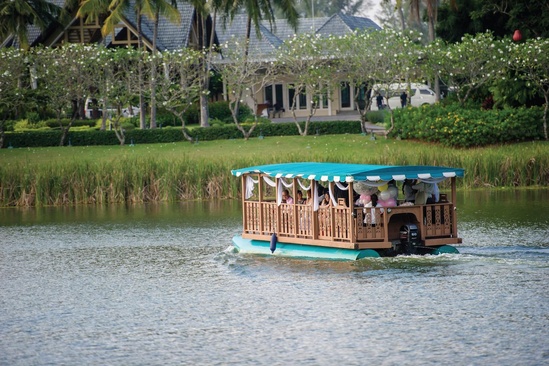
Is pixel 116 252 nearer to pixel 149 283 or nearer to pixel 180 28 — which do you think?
pixel 149 283

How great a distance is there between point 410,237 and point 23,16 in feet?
134

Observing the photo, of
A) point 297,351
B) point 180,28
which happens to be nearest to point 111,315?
point 297,351

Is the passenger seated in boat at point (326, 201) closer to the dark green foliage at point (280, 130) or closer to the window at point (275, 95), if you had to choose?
the dark green foliage at point (280, 130)

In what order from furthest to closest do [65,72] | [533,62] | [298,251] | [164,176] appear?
[65,72] < [533,62] < [164,176] < [298,251]

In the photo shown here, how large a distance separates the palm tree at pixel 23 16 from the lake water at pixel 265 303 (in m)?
30.4

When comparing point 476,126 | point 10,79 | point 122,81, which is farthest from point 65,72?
point 476,126

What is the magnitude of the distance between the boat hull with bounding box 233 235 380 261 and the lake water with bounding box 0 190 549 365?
0.23 m

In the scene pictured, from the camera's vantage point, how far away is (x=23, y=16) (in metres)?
59.8

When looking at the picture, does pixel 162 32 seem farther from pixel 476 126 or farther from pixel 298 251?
pixel 298 251

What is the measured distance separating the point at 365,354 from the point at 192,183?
2332 cm

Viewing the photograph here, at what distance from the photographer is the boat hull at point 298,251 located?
80.2 ft

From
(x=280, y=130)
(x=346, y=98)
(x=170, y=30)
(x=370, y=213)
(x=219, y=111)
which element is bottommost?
(x=370, y=213)

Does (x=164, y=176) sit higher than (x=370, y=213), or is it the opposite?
(x=370, y=213)

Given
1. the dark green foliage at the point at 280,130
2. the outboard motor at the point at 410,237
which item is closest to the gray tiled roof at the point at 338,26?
A: the dark green foliage at the point at 280,130
